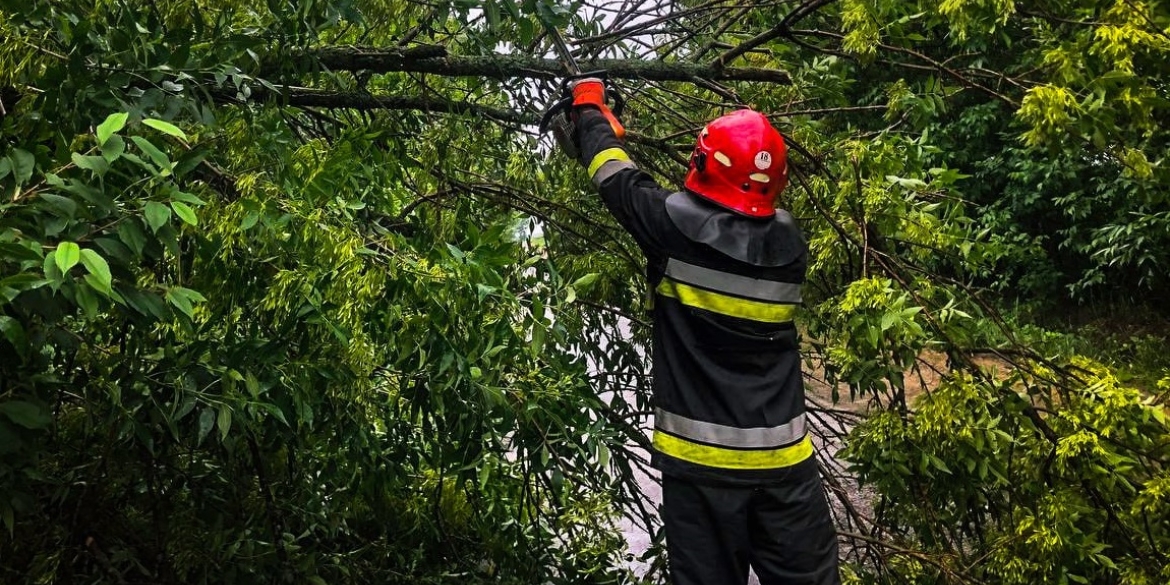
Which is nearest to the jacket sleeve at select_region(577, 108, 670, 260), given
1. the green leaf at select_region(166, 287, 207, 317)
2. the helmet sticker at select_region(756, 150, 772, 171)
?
the helmet sticker at select_region(756, 150, 772, 171)

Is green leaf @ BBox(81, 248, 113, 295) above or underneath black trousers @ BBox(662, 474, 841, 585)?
above

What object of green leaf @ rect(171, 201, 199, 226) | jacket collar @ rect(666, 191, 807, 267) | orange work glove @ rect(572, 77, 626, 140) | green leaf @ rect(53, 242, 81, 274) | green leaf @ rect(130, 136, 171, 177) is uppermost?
orange work glove @ rect(572, 77, 626, 140)

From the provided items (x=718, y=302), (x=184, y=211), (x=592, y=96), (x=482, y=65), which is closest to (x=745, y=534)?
(x=718, y=302)

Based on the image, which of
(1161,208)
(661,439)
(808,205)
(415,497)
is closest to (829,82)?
(808,205)

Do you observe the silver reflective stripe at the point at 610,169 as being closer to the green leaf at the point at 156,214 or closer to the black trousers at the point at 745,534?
the black trousers at the point at 745,534

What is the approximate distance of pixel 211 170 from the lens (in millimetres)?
2115

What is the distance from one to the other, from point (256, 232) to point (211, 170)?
35cm

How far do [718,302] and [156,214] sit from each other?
1411mm

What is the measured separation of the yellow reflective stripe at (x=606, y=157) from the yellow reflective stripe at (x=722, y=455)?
736mm

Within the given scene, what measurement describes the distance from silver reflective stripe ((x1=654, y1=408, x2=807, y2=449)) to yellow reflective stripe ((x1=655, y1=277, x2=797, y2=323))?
297 mm

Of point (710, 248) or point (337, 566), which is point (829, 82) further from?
point (337, 566)

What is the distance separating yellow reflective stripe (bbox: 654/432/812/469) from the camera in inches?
96.3

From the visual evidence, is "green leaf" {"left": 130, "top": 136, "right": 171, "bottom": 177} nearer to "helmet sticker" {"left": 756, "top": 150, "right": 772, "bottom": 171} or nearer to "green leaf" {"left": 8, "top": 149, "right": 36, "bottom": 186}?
"green leaf" {"left": 8, "top": 149, "right": 36, "bottom": 186}

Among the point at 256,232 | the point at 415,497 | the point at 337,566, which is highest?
the point at 256,232
